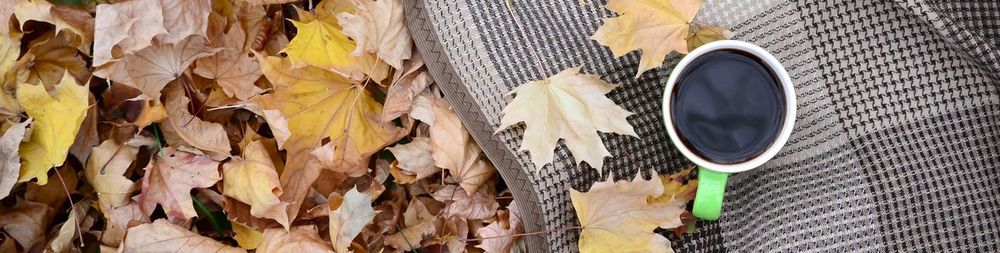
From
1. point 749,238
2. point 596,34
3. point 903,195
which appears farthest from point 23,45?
point 903,195

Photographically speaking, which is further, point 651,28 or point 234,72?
point 234,72

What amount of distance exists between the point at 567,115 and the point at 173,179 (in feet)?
1.45

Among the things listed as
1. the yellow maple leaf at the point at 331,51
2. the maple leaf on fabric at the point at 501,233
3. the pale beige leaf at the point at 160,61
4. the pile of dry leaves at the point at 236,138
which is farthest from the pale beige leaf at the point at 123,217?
the maple leaf on fabric at the point at 501,233

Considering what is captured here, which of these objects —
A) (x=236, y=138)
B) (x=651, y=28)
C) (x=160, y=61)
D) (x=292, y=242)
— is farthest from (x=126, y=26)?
(x=651, y=28)

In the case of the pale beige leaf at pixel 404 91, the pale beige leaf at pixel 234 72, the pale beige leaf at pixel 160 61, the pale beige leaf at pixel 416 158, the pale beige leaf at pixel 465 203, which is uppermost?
the pale beige leaf at pixel 160 61

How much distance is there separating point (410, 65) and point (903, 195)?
52 cm

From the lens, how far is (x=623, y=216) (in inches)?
31.4

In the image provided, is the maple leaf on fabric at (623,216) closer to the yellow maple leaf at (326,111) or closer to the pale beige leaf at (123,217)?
the yellow maple leaf at (326,111)

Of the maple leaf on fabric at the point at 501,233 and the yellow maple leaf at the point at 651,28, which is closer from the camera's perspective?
the yellow maple leaf at the point at 651,28

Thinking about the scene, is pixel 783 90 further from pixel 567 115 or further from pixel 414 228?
pixel 414 228

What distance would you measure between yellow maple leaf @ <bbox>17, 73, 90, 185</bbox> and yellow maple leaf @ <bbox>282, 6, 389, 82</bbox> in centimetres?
22

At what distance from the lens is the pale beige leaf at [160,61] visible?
0.85 meters

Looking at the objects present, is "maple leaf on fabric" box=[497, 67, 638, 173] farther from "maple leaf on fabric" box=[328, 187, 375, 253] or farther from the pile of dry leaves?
"maple leaf on fabric" box=[328, 187, 375, 253]

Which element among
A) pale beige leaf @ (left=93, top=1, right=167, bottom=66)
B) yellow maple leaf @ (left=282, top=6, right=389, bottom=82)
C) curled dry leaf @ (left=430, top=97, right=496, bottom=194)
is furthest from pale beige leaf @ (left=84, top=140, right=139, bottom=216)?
curled dry leaf @ (left=430, top=97, right=496, bottom=194)
